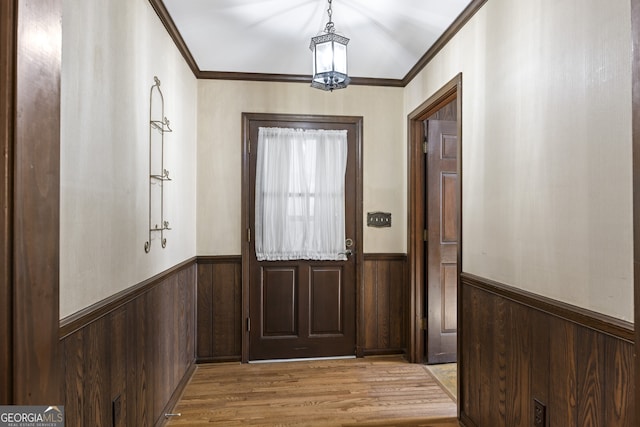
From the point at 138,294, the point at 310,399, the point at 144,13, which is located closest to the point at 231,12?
the point at 144,13

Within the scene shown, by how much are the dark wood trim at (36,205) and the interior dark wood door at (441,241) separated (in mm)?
2989

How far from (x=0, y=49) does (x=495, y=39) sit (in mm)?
2165

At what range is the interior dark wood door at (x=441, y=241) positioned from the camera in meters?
3.34

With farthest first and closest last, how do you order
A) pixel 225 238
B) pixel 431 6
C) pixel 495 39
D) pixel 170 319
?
1. pixel 225 238
2. pixel 170 319
3. pixel 431 6
4. pixel 495 39

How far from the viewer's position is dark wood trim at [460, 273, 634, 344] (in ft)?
4.14

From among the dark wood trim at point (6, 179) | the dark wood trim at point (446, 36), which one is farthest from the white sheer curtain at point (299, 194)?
the dark wood trim at point (6, 179)

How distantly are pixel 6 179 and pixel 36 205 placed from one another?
0.24 ft

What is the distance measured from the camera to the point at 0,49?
2.18 feet

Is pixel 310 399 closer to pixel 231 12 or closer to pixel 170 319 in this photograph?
pixel 170 319

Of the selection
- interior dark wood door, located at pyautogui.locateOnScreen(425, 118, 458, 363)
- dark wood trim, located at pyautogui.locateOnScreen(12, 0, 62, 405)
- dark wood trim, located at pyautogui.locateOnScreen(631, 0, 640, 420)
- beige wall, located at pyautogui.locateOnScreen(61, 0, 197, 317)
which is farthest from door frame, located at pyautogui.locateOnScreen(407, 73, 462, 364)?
dark wood trim, located at pyautogui.locateOnScreen(12, 0, 62, 405)

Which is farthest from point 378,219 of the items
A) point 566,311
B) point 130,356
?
point 130,356

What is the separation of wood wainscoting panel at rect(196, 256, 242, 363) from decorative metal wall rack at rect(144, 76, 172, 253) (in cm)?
101

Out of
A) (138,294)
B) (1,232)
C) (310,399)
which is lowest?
(310,399)

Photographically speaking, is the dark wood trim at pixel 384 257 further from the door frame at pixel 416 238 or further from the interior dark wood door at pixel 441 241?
the interior dark wood door at pixel 441 241
